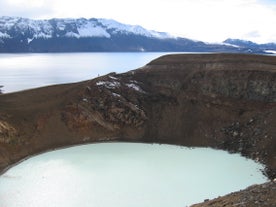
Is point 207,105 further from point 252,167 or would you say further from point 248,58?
point 252,167

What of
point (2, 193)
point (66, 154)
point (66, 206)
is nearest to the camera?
point (66, 206)

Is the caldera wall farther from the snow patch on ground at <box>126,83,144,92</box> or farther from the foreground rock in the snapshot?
the foreground rock

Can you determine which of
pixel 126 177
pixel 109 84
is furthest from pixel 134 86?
pixel 126 177

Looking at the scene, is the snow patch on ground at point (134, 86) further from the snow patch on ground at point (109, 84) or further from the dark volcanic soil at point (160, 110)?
the snow patch on ground at point (109, 84)

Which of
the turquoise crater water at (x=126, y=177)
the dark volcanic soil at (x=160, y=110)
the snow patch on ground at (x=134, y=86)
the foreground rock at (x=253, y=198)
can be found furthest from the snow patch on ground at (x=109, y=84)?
the foreground rock at (x=253, y=198)

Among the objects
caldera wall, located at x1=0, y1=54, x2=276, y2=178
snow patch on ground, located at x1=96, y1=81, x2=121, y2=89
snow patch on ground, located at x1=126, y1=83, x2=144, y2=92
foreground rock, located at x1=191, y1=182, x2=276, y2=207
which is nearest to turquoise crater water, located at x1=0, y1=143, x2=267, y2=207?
caldera wall, located at x1=0, y1=54, x2=276, y2=178

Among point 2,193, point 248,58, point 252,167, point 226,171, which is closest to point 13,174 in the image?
point 2,193

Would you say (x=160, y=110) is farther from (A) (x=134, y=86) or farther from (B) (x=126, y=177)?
(B) (x=126, y=177)
